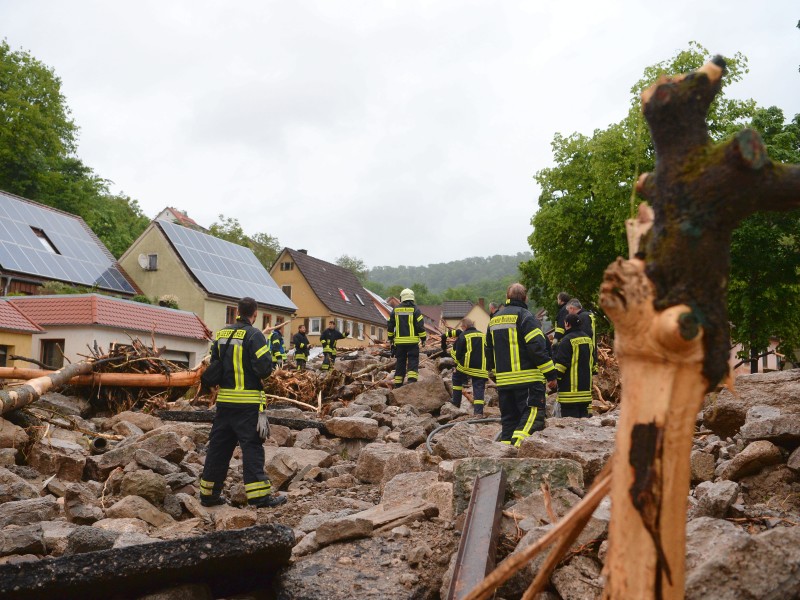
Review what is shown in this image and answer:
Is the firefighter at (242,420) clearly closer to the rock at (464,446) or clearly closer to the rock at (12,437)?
the rock at (464,446)

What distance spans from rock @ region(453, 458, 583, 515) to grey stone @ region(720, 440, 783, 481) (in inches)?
44.7

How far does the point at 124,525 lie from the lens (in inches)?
260

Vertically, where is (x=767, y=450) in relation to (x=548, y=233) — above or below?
below

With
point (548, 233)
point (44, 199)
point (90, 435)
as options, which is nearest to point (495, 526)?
point (90, 435)

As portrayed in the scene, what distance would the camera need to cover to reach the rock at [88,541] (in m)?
5.25

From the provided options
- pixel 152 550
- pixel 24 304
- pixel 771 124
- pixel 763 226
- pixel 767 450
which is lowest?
pixel 152 550

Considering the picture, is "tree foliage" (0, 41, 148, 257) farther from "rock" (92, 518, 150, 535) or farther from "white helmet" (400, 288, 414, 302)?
"rock" (92, 518, 150, 535)

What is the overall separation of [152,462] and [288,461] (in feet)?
5.26

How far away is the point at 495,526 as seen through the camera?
4.41 metres

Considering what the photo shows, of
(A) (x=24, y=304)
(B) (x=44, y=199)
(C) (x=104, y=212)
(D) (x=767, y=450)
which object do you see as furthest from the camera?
(C) (x=104, y=212)

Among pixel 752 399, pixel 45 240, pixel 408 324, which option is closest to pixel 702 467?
pixel 752 399

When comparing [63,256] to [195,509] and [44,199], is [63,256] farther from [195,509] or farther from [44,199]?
[195,509]

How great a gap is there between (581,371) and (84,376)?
381 inches

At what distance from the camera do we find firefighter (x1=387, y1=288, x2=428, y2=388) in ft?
49.9
